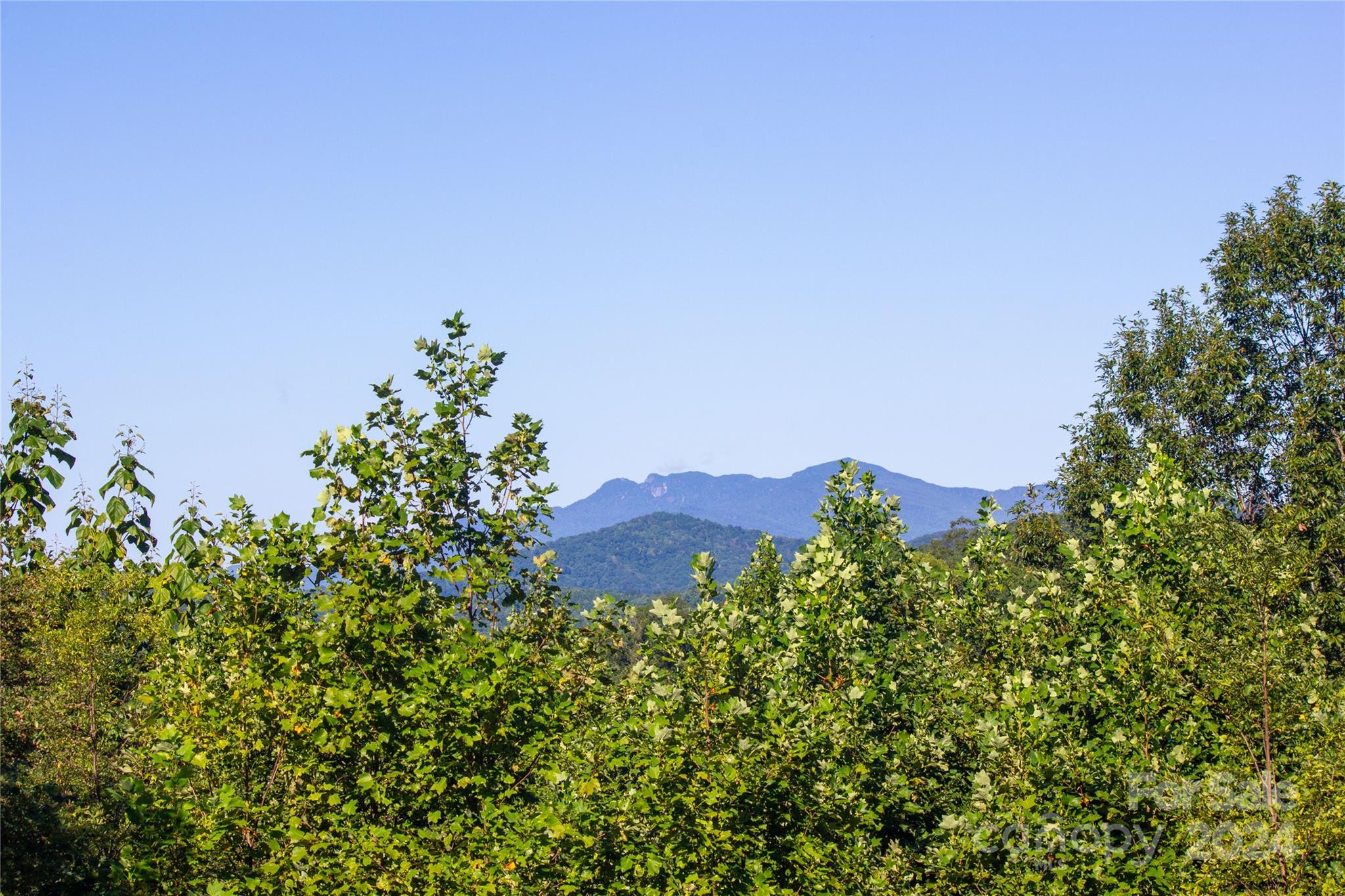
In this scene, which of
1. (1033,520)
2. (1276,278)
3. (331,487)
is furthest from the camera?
(1033,520)

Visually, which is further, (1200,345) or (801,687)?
(1200,345)

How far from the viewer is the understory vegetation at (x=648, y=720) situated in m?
8.04

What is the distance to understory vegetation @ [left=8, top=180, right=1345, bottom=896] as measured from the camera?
8.04 m

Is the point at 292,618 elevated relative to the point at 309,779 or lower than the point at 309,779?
elevated

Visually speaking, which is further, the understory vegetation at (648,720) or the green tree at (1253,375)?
the green tree at (1253,375)

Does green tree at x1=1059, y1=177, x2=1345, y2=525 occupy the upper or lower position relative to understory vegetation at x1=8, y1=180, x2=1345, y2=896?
upper

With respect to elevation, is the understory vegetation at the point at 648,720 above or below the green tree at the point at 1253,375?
below

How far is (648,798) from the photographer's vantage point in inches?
320

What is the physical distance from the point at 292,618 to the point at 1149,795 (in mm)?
7577

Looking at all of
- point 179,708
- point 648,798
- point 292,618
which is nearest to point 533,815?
point 648,798

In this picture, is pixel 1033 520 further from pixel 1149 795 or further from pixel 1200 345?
pixel 1149 795

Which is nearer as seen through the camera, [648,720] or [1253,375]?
[648,720]

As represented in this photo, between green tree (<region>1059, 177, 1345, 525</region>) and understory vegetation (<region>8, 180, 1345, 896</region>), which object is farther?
green tree (<region>1059, 177, 1345, 525</region>)

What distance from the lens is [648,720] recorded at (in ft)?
29.0
